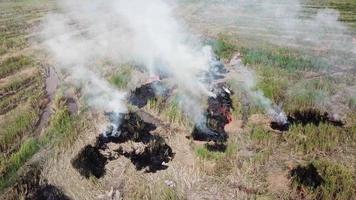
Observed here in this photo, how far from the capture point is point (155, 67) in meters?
18.5

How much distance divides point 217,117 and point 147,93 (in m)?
3.23

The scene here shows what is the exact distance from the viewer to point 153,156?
1172cm

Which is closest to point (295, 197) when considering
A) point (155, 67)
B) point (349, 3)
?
point (155, 67)

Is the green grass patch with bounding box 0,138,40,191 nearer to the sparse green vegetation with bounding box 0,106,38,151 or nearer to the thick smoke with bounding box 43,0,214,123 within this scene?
the sparse green vegetation with bounding box 0,106,38,151

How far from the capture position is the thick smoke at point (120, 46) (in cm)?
1616

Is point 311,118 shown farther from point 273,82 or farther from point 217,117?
point 273,82

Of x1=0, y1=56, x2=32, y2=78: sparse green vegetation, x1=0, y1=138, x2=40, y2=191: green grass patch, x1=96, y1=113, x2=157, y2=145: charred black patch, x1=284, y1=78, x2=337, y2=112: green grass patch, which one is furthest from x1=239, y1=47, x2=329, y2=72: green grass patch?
x1=0, y1=138, x2=40, y2=191: green grass patch

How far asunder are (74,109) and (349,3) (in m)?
26.4

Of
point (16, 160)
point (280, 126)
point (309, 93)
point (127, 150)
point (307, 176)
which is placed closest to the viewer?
point (307, 176)

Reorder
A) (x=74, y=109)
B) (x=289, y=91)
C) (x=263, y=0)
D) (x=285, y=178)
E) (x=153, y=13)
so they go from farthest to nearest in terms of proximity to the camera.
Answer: (x=263, y=0) < (x=153, y=13) < (x=289, y=91) < (x=74, y=109) < (x=285, y=178)

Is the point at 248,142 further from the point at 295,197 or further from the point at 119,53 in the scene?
the point at 119,53

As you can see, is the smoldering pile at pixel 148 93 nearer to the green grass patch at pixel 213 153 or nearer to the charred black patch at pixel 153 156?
the charred black patch at pixel 153 156

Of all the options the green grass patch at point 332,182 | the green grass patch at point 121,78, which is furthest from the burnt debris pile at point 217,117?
the green grass patch at point 121,78

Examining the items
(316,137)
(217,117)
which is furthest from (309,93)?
(217,117)
